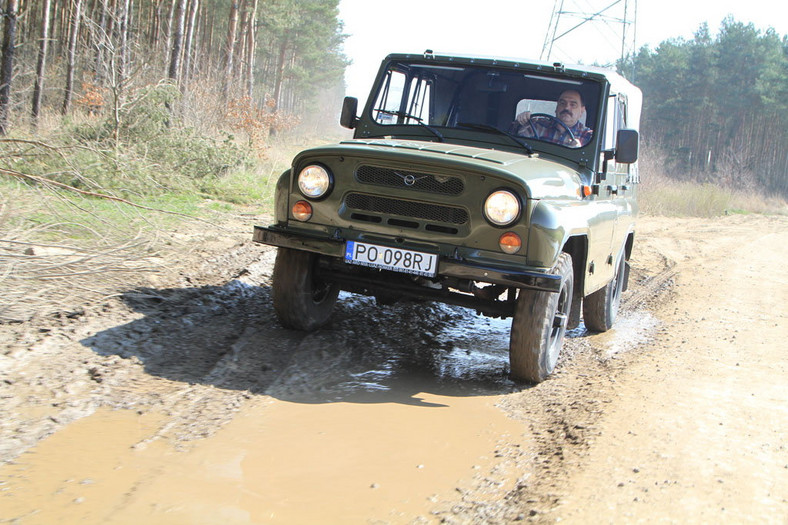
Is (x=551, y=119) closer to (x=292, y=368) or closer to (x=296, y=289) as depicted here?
(x=296, y=289)

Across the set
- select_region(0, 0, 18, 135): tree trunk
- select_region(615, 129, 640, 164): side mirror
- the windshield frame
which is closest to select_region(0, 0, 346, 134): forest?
select_region(0, 0, 18, 135): tree trunk

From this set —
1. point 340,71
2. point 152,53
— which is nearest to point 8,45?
point 152,53

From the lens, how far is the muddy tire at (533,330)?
4.17 m

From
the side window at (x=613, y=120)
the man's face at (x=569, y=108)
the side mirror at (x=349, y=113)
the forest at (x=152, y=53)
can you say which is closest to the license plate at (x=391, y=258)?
the side mirror at (x=349, y=113)

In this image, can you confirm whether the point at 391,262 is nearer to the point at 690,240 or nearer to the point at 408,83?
the point at 408,83

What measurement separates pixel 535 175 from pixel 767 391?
78.8 inches

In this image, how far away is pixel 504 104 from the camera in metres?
5.17

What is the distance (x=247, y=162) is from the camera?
589 inches

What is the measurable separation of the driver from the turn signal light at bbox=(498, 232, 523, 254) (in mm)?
1324

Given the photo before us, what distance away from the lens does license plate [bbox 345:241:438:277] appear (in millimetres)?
4082

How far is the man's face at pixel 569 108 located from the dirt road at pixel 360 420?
5.61 ft

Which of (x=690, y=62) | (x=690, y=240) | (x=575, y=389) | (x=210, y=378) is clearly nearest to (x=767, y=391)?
(x=575, y=389)

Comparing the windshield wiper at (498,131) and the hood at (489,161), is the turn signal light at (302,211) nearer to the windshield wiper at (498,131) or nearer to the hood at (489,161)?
the hood at (489,161)

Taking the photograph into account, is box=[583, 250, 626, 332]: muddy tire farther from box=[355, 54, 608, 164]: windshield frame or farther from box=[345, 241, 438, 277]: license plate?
box=[345, 241, 438, 277]: license plate
